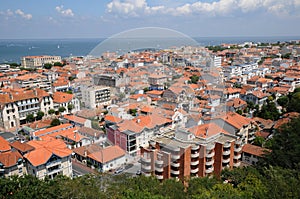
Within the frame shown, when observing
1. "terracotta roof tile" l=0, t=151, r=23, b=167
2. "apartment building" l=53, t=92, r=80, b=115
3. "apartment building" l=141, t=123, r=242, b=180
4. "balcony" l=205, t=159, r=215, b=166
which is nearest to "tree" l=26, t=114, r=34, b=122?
"apartment building" l=53, t=92, r=80, b=115

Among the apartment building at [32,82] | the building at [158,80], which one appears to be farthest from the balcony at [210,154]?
the apartment building at [32,82]

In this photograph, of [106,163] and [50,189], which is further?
[106,163]

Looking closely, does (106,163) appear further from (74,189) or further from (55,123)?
(55,123)

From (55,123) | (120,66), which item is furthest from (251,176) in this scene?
(55,123)

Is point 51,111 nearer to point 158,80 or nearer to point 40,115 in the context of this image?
point 40,115

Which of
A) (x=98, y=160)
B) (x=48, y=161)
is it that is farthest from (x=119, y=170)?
(x=48, y=161)
